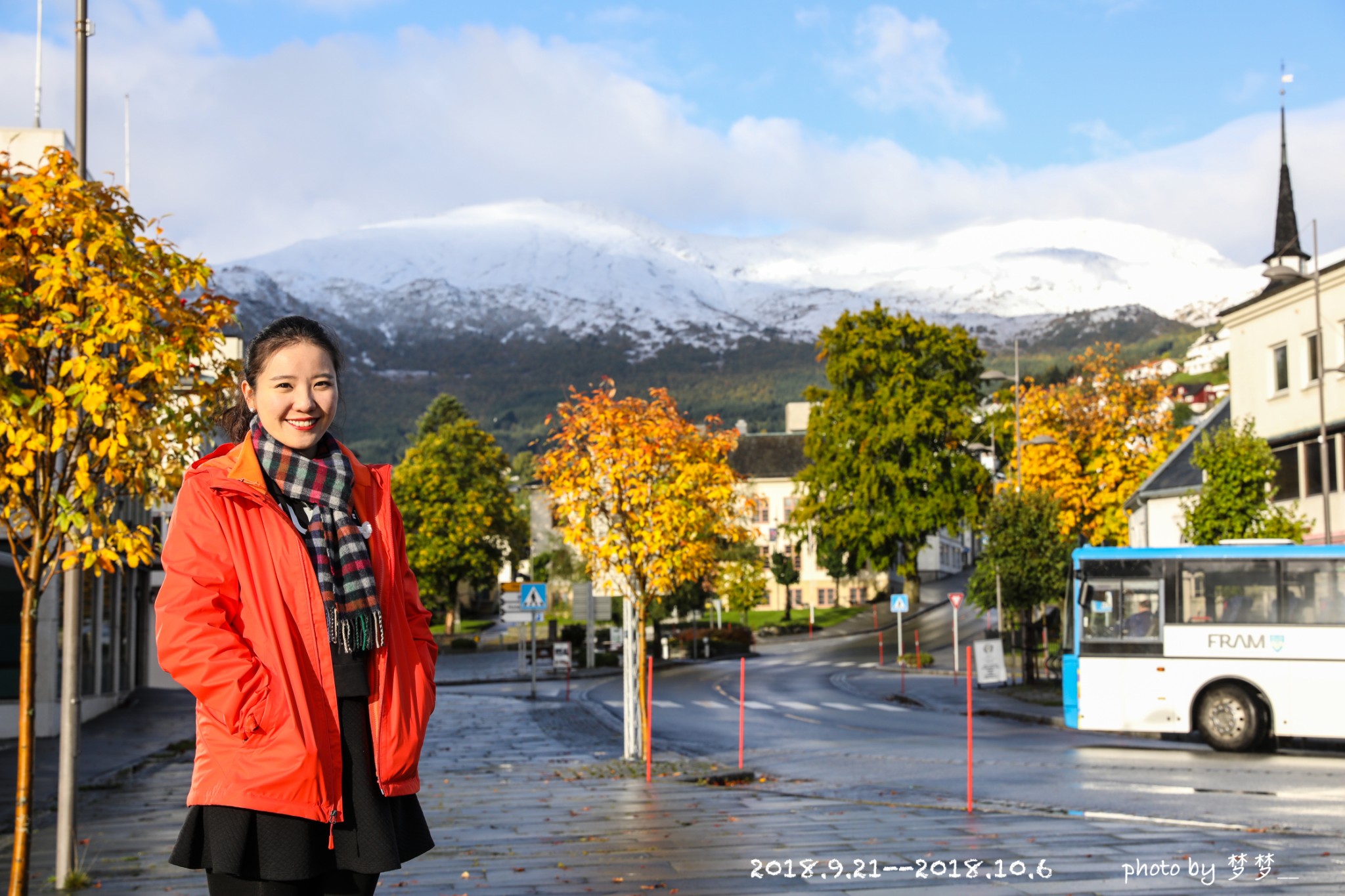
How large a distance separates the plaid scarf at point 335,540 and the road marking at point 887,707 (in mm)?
25869

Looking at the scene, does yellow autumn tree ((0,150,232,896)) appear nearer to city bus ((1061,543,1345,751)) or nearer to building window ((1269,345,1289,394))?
city bus ((1061,543,1345,751))

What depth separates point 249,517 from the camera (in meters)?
3.44

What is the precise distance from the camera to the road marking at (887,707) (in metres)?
28.6

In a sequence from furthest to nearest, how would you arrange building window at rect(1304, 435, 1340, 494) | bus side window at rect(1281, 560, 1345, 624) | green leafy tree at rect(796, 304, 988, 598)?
green leafy tree at rect(796, 304, 988, 598) < building window at rect(1304, 435, 1340, 494) < bus side window at rect(1281, 560, 1345, 624)

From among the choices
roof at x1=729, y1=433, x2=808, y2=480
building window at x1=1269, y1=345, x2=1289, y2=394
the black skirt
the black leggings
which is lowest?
the black leggings

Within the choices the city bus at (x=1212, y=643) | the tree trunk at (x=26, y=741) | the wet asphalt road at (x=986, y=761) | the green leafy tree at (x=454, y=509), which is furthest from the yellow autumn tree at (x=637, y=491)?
the green leafy tree at (x=454, y=509)

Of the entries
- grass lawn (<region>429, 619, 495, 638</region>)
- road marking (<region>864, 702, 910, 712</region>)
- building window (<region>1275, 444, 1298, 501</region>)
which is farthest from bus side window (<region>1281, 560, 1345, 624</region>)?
grass lawn (<region>429, 619, 495, 638</region>)

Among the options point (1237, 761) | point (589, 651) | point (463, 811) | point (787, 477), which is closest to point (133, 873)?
point (463, 811)

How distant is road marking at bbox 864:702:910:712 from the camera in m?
28.6

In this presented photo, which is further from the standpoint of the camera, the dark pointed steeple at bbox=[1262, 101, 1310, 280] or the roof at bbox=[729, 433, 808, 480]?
the roof at bbox=[729, 433, 808, 480]

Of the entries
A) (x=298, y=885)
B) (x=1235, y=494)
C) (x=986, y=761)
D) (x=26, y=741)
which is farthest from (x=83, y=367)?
(x=1235, y=494)

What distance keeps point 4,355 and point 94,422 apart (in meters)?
0.74

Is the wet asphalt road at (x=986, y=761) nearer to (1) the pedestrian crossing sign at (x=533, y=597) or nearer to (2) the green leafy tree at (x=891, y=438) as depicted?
(1) the pedestrian crossing sign at (x=533, y=597)

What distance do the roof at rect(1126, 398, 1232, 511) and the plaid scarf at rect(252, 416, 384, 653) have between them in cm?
4427
